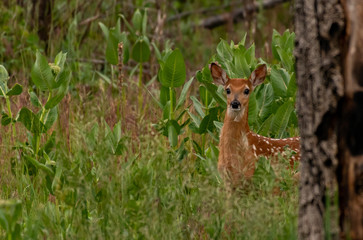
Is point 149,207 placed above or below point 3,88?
below

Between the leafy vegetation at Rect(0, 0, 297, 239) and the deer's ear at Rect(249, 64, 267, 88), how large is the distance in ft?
0.40

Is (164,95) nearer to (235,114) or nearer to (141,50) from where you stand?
(235,114)

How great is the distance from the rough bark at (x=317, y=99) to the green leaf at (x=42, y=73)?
1.99 metres

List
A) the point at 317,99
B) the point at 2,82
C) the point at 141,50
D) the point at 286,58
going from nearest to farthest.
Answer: the point at 317,99 → the point at 2,82 → the point at 286,58 → the point at 141,50

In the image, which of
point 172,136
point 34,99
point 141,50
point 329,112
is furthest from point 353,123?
point 141,50

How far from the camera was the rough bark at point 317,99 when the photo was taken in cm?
246

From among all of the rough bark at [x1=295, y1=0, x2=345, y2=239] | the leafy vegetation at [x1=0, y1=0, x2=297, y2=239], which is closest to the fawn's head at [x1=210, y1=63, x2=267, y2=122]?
the leafy vegetation at [x1=0, y1=0, x2=297, y2=239]

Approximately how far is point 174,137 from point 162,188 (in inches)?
43.0

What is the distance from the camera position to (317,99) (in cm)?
252

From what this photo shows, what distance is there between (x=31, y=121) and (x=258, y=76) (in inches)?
55.5

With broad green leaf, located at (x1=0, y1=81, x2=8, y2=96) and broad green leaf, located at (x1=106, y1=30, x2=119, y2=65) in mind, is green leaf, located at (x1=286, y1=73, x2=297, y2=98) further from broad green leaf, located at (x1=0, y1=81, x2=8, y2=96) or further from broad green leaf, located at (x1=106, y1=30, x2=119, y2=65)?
broad green leaf, located at (x1=0, y1=81, x2=8, y2=96)

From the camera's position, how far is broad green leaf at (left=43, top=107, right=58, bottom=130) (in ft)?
14.2

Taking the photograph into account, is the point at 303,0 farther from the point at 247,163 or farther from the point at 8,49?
the point at 8,49

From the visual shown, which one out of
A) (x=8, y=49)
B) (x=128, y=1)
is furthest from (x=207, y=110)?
(x=128, y=1)
